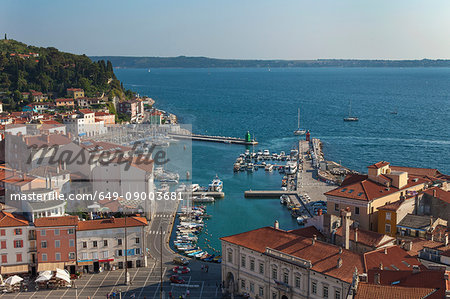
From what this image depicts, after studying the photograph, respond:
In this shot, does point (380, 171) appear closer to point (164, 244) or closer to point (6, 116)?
point (164, 244)

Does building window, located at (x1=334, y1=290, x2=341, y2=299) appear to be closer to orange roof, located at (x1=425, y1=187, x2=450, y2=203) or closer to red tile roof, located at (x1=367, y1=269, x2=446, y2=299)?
red tile roof, located at (x1=367, y1=269, x2=446, y2=299)

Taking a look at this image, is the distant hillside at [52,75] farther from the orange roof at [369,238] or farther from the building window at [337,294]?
the building window at [337,294]

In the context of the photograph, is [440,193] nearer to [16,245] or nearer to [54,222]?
[54,222]

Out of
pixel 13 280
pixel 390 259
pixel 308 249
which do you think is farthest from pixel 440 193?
pixel 13 280

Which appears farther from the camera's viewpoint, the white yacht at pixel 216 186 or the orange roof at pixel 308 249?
the white yacht at pixel 216 186

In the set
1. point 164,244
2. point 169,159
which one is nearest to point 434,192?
point 164,244

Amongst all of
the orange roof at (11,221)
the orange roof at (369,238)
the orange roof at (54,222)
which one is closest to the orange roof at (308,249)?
the orange roof at (369,238)
